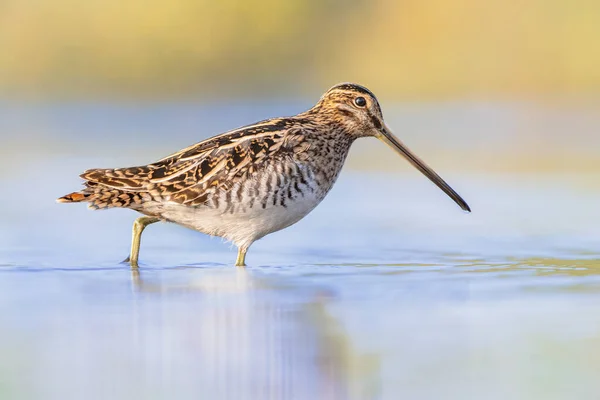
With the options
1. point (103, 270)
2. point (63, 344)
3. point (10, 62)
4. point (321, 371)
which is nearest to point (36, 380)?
point (63, 344)

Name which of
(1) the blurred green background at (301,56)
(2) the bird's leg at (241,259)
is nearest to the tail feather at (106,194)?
(2) the bird's leg at (241,259)

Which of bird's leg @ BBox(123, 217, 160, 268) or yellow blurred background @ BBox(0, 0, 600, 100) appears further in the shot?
yellow blurred background @ BBox(0, 0, 600, 100)

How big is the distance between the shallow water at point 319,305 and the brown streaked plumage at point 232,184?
32 centimetres

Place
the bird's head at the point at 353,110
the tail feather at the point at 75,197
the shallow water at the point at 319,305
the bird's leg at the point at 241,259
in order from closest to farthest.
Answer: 1. the shallow water at the point at 319,305
2. the tail feather at the point at 75,197
3. the bird's leg at the point at 241,259
4. the bird's head at the point at 353,110

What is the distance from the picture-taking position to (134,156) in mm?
13688

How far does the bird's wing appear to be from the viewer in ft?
26.2

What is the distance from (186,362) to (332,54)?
17.5 metres

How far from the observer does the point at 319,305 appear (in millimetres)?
6703

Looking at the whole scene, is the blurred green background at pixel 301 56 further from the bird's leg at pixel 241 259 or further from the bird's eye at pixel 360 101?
the bird's leg at pixel 241 259

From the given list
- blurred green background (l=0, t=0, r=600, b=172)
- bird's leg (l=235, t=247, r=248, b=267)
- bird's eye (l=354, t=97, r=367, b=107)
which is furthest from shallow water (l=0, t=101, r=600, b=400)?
blurred green background (l=0, t=0, r=600, b=172)

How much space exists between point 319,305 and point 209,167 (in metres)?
1.71

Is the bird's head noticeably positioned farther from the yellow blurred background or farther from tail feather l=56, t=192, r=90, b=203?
the yellow blurred background

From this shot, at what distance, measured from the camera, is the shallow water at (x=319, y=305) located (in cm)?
513

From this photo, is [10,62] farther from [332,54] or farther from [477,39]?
[477,39]
